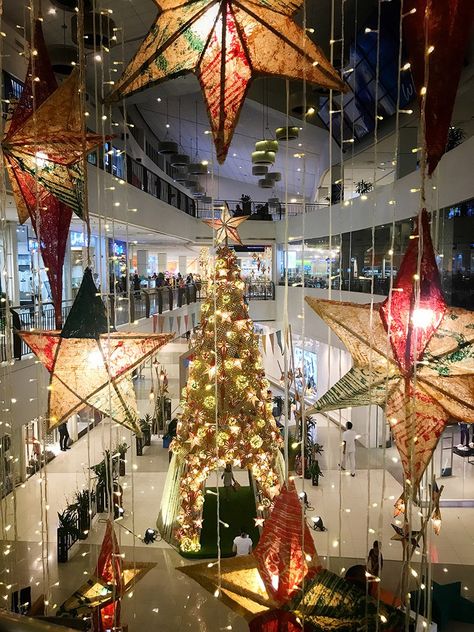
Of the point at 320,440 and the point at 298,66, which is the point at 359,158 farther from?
the point at 298,66

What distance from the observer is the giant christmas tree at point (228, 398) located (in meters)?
5.91

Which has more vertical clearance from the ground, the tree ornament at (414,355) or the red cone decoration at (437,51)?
the red cone decoration at (437,51)

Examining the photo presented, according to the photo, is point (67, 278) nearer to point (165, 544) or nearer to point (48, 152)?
point (165, 544)

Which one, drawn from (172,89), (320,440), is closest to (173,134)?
(172,89)

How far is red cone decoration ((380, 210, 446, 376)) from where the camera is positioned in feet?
7.39

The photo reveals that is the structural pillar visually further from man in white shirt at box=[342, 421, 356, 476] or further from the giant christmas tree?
the giant christmas tree

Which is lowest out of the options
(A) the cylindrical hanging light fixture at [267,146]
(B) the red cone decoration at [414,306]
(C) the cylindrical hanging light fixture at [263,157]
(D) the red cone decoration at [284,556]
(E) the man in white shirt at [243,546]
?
(E) the man in white shirt at [243,546]

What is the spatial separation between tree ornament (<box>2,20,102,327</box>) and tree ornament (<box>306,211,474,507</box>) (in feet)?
4.86

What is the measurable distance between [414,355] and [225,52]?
152cm

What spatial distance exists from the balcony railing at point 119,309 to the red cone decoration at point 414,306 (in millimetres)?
3707

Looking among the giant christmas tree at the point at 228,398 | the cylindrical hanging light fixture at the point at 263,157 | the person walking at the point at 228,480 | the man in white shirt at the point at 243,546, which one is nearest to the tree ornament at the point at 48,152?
the giant christmas tree at the point at 228,398

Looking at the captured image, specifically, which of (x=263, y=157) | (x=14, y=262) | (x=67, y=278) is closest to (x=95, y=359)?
(x=263, y=157)

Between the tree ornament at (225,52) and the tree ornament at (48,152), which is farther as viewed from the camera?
the tree ornament at (48,152)

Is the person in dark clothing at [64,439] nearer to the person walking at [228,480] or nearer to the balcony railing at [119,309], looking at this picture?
the balcony railing at [119,309]
